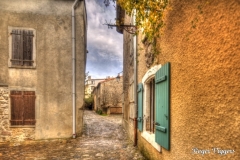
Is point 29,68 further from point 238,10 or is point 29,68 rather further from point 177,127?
point 238,10

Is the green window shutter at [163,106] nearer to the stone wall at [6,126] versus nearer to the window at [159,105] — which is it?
the window at [159,105]

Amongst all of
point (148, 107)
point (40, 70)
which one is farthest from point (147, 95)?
point (40, 70)

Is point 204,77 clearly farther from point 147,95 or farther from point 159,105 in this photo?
point 147,95

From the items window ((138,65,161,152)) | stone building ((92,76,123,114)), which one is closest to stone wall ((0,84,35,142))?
window ((138,65,161,152))

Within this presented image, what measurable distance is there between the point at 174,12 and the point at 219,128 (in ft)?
6.81

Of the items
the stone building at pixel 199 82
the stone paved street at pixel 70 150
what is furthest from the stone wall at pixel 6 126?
the stone building at pixel 199 82

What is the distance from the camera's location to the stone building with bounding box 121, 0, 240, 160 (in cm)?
208

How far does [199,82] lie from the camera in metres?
2.59

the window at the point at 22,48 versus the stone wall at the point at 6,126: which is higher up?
the window at the point at 22,48

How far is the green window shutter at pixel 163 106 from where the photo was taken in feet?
11.8

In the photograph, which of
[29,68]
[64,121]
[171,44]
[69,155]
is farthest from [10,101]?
[171,44]

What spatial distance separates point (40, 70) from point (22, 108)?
163cm

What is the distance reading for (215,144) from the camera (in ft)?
7.50

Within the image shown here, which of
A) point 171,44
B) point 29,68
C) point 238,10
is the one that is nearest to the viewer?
point 238,10
